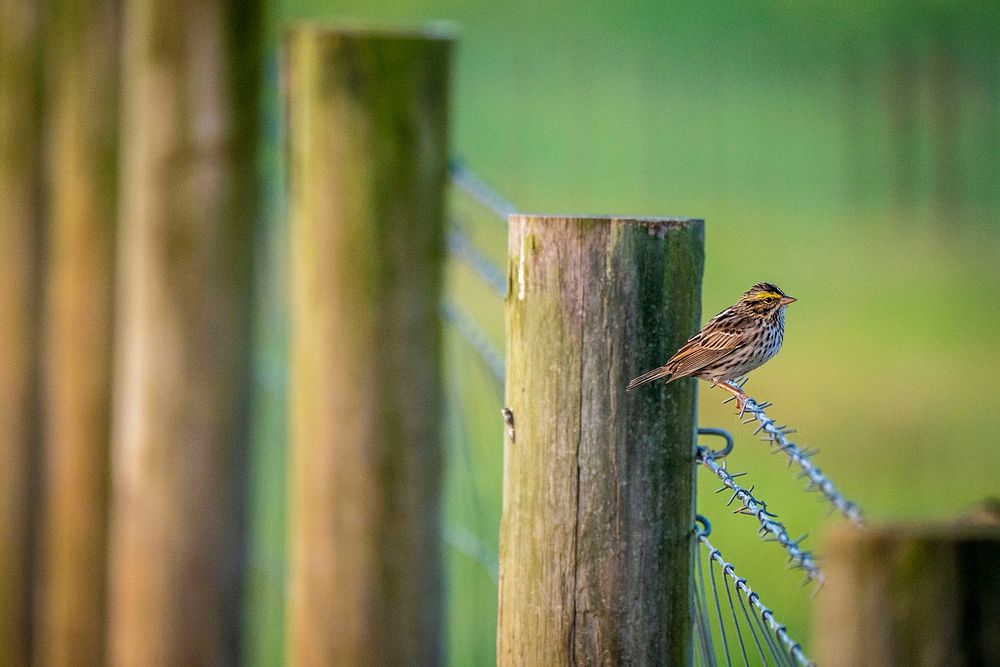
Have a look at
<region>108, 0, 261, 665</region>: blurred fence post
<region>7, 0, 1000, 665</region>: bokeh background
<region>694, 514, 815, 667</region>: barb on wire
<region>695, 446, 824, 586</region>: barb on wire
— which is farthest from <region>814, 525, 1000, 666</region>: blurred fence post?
<region>7, 0, 1000, 665</region>: bokeh background

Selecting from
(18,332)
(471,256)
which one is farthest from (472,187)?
(18,332)

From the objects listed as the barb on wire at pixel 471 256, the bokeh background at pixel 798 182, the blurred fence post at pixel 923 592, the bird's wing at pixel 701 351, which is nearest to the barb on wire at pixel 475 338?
the barb on wire at pixel 471 256

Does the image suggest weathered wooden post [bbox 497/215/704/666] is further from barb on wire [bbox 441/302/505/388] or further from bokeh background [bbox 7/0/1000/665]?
bokeh background [bbox 7/0/1000/665]

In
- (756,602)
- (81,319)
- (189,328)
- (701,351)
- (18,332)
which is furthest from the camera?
(18,332)

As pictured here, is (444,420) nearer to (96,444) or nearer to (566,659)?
(566,659)

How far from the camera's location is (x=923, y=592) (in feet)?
4.30

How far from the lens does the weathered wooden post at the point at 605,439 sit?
2094 mm

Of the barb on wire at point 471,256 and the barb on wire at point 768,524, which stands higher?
the barb on wire at point 471,256

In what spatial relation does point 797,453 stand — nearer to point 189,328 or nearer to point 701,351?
point 701,351

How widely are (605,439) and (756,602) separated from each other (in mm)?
306

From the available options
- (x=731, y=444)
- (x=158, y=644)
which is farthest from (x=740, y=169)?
(x=731, y=444)

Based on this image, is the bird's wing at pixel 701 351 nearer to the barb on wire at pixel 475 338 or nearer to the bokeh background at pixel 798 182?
the barb on wire at pixel 475 338

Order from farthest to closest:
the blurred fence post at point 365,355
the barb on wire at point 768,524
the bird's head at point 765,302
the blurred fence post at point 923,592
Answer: the blurred fence post at point 365,355, the bird's head at point 765,302, the barb on wire at point 768,524, the blurred fence post at point 923,592

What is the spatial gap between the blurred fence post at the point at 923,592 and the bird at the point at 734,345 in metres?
0.77
